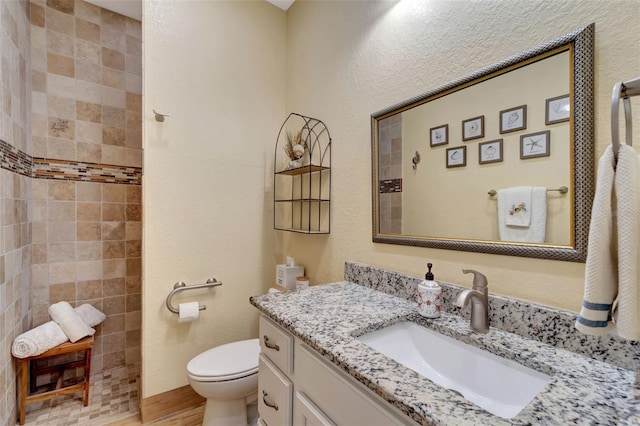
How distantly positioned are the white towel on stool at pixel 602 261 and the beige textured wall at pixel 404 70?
0.24 meters

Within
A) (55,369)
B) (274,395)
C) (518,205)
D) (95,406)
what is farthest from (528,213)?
(55,369)

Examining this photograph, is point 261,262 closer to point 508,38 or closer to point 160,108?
point 160,108

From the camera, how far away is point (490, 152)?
941mm

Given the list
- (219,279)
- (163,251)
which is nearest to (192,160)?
(163,251)

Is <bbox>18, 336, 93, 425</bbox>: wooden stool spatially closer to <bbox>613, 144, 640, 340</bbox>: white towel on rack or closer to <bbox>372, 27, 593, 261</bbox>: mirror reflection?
<bbox>372, 27, 593, 261</bbox>: mirror reflection

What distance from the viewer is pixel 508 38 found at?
2.91 ft

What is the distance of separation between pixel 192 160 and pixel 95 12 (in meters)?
1.47

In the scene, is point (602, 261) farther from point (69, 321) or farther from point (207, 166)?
point (69, 321)

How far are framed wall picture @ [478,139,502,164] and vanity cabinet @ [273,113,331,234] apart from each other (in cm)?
82

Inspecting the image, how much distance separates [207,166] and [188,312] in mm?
874

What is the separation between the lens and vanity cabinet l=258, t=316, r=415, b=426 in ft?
2.11

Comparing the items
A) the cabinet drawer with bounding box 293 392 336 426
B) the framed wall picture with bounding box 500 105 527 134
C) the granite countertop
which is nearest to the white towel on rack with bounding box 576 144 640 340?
the granite countertop

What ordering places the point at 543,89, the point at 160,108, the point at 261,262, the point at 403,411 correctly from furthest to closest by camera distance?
the point at 261,262 < the point at 160,108 < the point at 543,89 < the point at 403,411

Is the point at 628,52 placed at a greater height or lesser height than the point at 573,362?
greater
